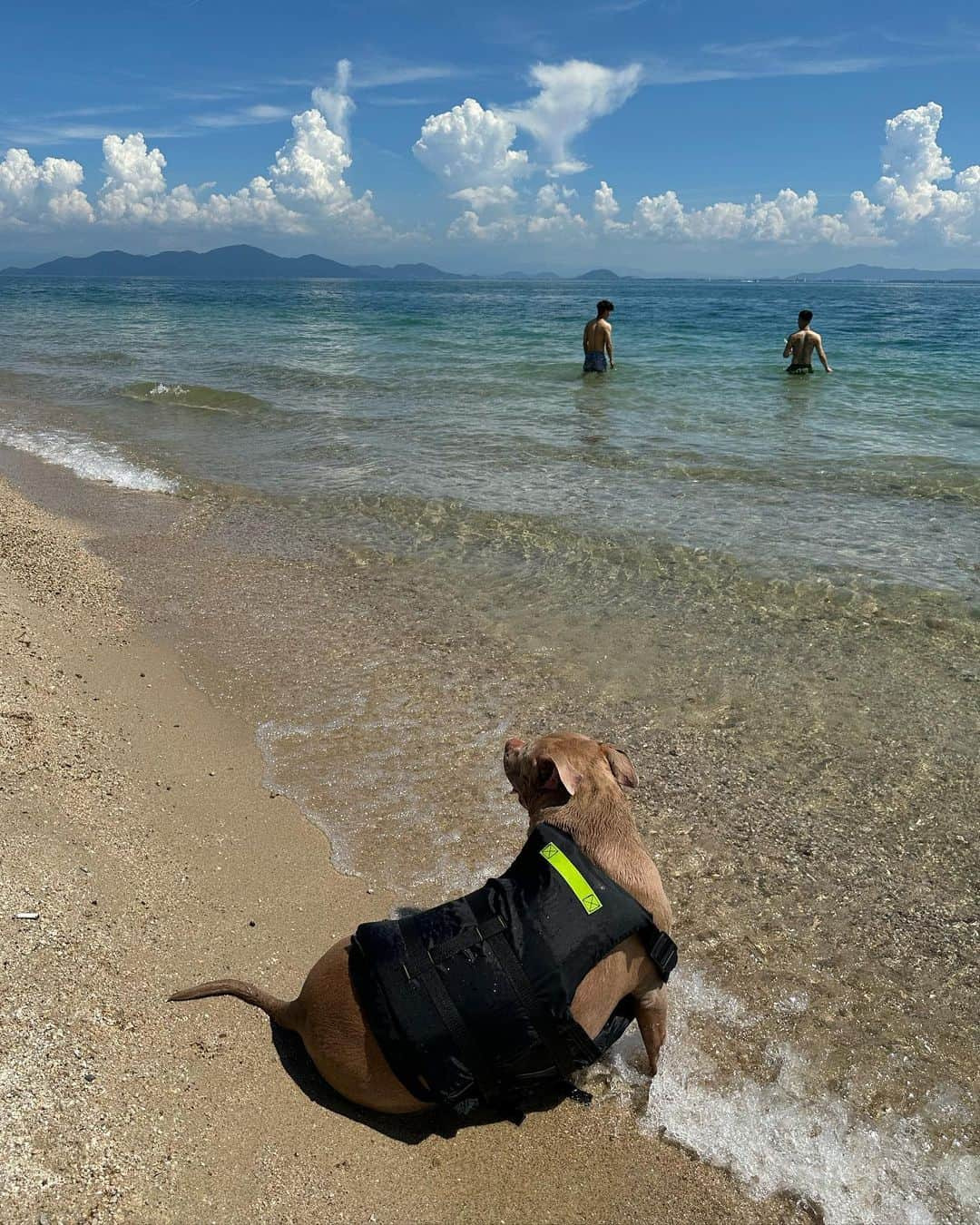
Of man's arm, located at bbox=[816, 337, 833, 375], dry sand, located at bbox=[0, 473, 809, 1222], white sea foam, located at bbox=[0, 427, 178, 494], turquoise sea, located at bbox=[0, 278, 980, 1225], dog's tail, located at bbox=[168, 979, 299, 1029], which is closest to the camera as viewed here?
dry sand, located at bbox=[0, 473, 809, 1222]

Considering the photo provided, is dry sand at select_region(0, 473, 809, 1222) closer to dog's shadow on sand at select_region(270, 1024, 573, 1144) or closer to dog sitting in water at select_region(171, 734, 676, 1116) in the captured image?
dog's shadow on sand at select_region(270, 1024, 573, 1144)

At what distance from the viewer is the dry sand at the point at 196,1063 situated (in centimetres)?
258

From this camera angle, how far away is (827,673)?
606cm

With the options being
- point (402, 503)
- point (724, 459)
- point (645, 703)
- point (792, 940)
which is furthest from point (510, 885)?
point (724, 459)

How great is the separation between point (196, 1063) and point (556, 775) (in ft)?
5.41

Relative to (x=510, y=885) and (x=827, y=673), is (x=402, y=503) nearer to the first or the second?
(x=827, y=673)

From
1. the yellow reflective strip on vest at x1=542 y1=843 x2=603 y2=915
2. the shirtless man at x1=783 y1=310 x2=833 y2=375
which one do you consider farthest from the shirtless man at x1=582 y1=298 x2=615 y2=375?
the yellow reflective strip on vest at x1=542 y1=843 x2=603 y2=915

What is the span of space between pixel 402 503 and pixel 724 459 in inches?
197

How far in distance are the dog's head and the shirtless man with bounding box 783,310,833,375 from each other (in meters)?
19.4

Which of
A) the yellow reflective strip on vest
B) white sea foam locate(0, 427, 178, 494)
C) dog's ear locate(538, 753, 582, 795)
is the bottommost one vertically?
the yellow reflective strip on vest

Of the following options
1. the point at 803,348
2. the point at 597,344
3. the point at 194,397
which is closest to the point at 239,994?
the point at 194,397

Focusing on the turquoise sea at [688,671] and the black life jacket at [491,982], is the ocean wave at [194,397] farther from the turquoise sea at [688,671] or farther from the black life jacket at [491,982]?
the black life jacket at [491,982]

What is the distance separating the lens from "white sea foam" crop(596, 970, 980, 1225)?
2.76 m

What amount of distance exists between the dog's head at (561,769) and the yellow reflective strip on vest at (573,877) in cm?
40
